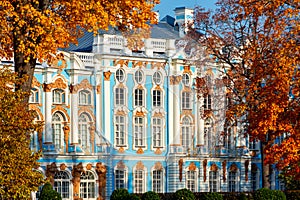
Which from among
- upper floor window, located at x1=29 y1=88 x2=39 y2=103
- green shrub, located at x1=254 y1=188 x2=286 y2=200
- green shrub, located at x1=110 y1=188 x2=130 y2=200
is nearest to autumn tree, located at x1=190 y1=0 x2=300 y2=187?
green shrub, located at x1=254 y1=188 x2=286 y2=200

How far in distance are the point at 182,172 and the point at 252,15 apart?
609 inches

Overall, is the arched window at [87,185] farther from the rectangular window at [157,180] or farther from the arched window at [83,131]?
the rectangular window at [157,180]

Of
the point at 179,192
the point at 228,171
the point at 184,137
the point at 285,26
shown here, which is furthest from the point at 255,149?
the point at 285,26

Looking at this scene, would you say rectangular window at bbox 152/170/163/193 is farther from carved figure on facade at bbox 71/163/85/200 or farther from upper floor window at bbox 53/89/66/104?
upper floor window at bbox 53/89/66/104

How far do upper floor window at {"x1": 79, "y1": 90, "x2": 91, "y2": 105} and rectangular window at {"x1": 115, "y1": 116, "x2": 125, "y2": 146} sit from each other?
160 cm

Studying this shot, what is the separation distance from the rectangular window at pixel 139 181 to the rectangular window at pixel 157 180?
653mm

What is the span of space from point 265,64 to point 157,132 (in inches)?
640

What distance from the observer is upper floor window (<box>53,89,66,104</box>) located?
140ft

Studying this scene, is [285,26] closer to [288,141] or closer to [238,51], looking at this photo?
[288,141]

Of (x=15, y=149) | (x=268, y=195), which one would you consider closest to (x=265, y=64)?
(x=268, y=195)

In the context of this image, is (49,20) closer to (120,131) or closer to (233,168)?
(120,131)

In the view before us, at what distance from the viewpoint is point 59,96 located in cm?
4272

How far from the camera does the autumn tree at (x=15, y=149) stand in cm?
2102

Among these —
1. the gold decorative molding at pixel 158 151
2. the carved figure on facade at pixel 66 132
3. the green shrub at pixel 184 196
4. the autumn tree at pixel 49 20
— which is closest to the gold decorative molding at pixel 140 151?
the gold decorative molding at pixel 158 151
